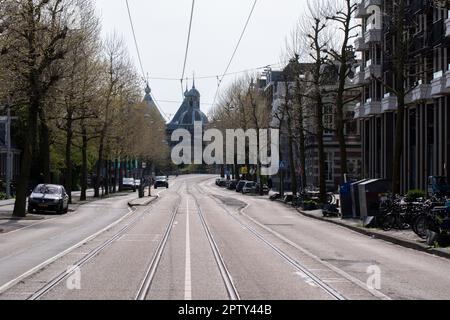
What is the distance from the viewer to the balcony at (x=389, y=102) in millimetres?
54688

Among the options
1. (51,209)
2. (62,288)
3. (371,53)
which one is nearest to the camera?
(62,288)

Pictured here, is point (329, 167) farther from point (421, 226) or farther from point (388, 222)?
point (421, 226)

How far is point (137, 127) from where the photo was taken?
75625mm

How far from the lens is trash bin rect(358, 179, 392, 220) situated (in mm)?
32188

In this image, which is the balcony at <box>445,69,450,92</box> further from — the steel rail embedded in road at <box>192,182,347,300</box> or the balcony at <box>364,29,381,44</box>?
the steel rail embedded in road at <box>192,182,347,300</box>

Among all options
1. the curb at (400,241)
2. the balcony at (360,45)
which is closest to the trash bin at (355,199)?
the curb at (400,241)

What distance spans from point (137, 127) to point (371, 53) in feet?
85.2

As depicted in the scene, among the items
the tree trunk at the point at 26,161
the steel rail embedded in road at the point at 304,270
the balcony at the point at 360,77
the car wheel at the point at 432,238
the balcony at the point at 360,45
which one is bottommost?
the steel rail embedded in road at the point at 304,270

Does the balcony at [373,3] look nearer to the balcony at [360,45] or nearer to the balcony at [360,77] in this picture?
the balcony at [360,45]

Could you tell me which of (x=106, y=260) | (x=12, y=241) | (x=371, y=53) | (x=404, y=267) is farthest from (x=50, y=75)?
(x=371, y=53)

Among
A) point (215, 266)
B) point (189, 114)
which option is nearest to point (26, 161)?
point (215, 266)

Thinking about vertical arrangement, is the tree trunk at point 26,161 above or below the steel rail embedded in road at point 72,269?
above

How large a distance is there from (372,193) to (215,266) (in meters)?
17.2
